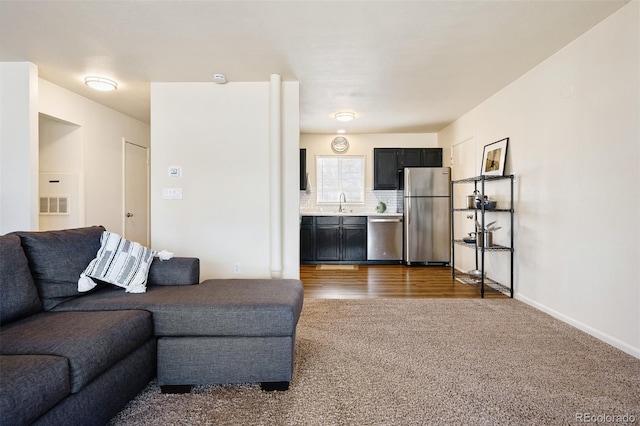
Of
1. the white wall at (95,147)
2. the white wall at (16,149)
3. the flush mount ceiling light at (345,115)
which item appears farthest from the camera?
the flush mount ceiling light at (345,115)

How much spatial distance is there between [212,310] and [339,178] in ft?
16.3

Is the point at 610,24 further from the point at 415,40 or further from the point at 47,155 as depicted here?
the point at 47,155

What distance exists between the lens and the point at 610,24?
94.3 inches

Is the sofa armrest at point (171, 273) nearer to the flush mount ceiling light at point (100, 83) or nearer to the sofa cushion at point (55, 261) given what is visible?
the sofa cushion at point (55, 261)

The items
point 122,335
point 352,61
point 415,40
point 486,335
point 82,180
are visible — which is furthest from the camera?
point 82,180

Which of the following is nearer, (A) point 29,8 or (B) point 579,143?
(A) point 29,8

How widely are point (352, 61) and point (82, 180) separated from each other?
3681mm

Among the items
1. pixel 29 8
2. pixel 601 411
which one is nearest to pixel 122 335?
pixel 601 411

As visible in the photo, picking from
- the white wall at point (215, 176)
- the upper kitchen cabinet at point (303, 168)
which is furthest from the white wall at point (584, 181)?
the upper kitchen cabinet at point (303, 168)

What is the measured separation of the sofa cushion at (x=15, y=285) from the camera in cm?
159

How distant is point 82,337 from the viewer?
138 centimetres

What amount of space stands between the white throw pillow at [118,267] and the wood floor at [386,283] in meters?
1.98

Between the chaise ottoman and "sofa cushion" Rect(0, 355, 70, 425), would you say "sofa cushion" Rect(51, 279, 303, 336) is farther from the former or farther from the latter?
"sofa cushion" Rect(0, 355, 70, 425)

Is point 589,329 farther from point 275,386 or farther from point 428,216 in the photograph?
point 428,216
